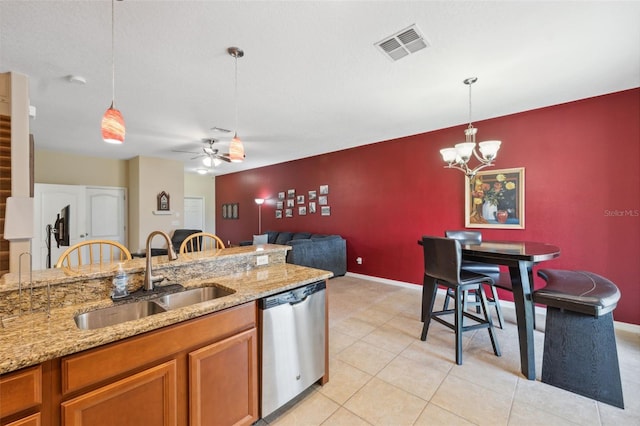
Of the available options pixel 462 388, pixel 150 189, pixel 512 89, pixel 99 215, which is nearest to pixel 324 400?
pixel 462 388

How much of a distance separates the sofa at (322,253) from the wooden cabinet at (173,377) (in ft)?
9.56

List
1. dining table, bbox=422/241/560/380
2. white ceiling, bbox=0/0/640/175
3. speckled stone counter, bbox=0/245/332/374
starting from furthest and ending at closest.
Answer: dining table, bbox=422/241/560/380 → white ceiling, bbox=0/0/640/175 → speckled stone counter, bbox=0/245/332/374

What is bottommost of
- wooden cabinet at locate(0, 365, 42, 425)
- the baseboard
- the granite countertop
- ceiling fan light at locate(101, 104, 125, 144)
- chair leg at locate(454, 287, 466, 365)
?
the baseboard

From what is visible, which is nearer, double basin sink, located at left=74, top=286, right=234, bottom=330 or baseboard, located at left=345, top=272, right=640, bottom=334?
double basin sink, located at left=74, top=286, right=234, bottom=330

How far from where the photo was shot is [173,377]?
4.26ft

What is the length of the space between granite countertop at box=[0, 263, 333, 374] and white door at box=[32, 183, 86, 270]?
16.7 ft

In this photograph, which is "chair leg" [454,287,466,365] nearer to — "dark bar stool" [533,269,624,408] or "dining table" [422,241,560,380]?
"dining table" [422,241,560,380]

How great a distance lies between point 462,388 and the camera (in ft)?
6.73

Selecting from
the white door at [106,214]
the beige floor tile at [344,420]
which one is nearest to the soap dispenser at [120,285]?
the beige floor tile at [344,420]

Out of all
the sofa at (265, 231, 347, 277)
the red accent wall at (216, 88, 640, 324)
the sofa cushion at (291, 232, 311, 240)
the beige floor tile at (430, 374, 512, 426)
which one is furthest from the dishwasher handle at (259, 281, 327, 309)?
the sofa cushion at (291, 232, 311, 240)

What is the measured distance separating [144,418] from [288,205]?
5625 millimetres

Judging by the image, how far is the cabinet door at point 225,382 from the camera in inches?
54.2

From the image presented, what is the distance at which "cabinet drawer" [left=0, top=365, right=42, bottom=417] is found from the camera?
91 cm

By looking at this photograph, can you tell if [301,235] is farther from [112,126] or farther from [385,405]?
[112,126]
